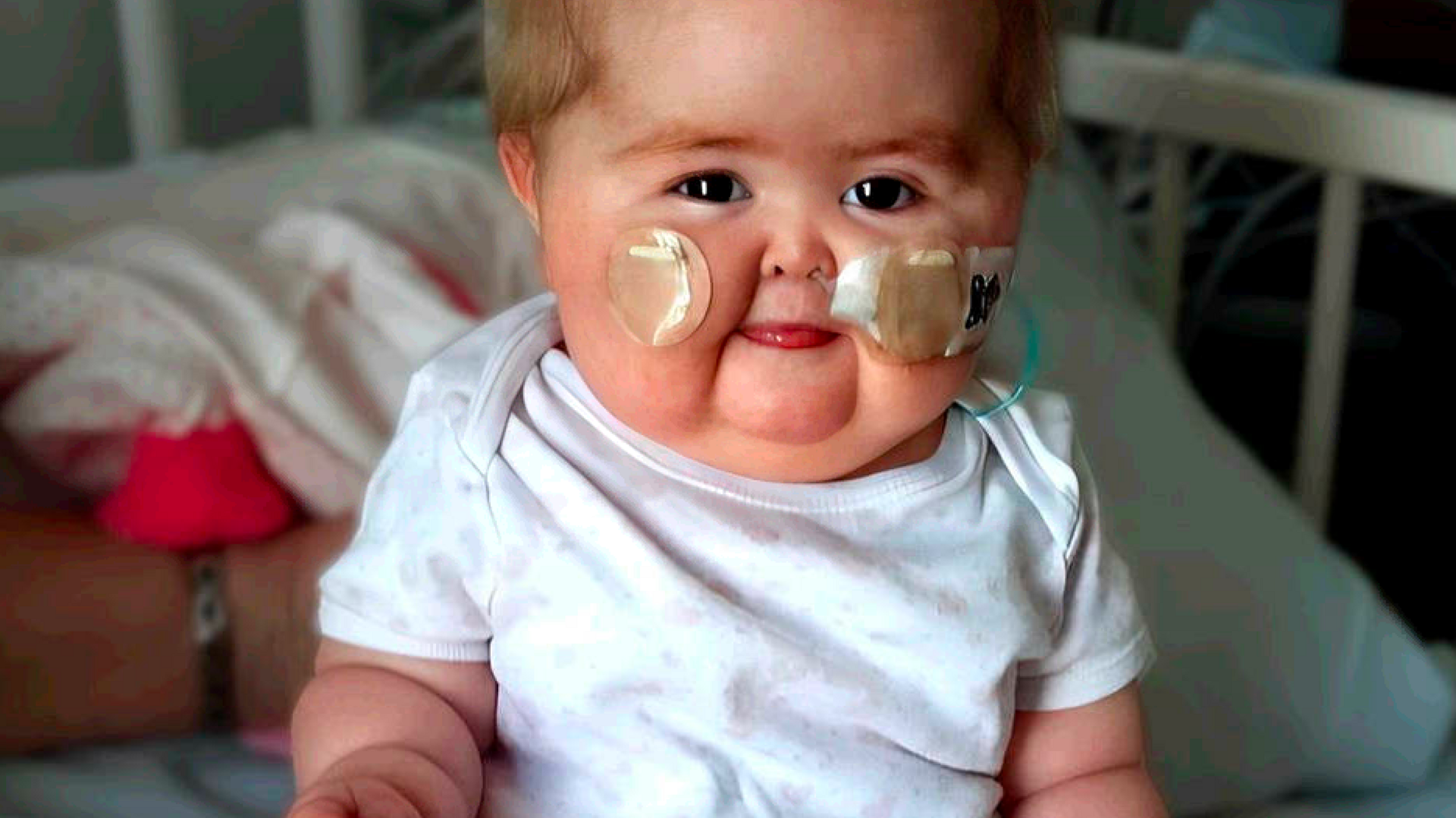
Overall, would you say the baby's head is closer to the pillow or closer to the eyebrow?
the eyebrow

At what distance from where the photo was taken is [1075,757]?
81 cm

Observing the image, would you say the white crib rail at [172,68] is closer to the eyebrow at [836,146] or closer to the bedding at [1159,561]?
the bedding at [1159,561]

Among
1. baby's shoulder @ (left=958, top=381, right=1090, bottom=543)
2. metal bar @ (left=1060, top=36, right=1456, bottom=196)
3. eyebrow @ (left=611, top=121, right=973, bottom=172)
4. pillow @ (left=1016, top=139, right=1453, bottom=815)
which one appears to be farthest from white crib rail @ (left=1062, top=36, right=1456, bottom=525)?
eyebrow @ (left=611, top=121, right=973, bottom=172)

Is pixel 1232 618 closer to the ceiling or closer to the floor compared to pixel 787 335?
closer to the floor

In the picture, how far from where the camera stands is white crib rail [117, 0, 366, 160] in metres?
1.49

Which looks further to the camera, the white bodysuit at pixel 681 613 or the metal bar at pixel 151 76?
the metal bar at pixel 151 76

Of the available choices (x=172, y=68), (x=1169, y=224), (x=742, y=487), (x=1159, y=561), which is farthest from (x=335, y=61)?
(x=742, y=487)

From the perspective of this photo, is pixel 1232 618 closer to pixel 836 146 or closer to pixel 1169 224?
pixel 1169 224

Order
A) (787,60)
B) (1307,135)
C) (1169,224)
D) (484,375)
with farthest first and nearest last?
(1169,224) → (1307,135) → (484,375) → (787,60)

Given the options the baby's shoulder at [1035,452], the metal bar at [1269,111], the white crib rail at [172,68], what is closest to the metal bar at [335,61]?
the white crib rail at [172,68]

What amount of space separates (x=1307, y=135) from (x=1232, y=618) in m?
0.35

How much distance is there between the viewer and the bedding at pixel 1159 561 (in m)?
1.11

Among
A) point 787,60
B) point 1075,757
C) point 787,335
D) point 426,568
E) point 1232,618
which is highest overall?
point 787,60

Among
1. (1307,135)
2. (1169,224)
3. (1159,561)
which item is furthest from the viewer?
(1169,224)
